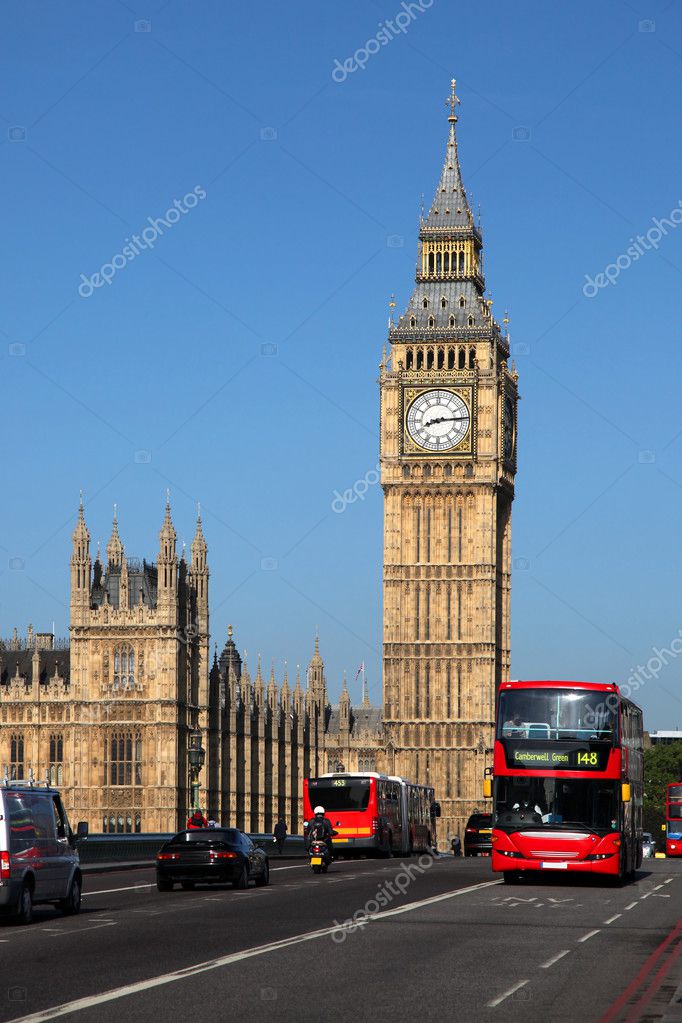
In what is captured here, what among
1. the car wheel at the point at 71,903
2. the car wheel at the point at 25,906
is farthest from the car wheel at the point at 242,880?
the car wheel at the point at 25,906

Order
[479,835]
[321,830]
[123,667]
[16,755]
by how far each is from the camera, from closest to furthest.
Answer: [321,830] → [479,835] → [123,667] → [16,755]

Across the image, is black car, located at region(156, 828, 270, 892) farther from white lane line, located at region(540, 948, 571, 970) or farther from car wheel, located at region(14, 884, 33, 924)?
white lane line, located at region(540, 948, 571, 970)

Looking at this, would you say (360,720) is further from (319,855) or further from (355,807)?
(319,855)

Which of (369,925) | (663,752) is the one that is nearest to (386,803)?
(369,925)

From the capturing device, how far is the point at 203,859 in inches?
1422

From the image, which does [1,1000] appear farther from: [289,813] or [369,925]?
[289,813]

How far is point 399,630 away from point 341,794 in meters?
53.4

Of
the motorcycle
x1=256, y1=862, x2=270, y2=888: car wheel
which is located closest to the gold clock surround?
the motorcycle

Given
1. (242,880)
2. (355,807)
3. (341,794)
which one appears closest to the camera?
(242,880)

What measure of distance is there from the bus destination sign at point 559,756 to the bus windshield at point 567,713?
0.17 m

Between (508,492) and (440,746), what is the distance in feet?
54.8

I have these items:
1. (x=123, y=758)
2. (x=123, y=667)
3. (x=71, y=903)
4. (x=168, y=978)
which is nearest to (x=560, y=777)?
(x=71, y=903)

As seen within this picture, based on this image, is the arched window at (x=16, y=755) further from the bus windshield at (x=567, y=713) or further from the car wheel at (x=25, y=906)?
the car wheel at (x=25, y=906)

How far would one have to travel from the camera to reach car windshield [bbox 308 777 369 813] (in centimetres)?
5894
